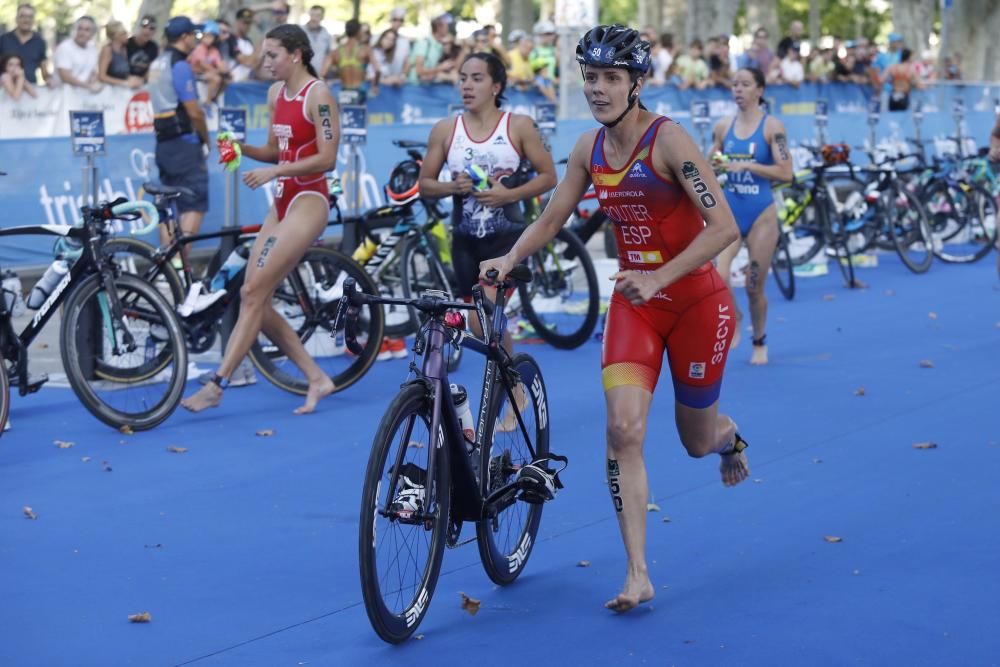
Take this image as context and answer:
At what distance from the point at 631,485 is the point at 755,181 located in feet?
19.6

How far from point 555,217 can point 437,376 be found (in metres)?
0.96

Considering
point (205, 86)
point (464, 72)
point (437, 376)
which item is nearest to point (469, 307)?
point (437, 376)

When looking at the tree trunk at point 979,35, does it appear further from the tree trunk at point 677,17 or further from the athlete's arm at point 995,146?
the athlete's arm at point 995,146

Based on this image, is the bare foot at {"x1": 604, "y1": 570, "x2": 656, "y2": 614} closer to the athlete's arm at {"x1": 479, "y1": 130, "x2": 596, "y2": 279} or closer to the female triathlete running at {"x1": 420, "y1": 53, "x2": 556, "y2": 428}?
the athlete's arm at {"x1": 479, "y1": 130, "x2": 596, "y2": 279}

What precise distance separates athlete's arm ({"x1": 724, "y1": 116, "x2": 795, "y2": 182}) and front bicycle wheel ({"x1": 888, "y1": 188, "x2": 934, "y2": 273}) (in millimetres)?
6058

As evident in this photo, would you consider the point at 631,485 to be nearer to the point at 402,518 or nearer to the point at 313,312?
the point at 402,518

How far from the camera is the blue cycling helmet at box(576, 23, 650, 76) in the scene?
5.35 meters

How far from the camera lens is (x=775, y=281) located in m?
16.0

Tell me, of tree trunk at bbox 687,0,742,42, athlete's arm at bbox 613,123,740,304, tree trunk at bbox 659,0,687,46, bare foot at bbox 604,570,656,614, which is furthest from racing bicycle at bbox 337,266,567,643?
tree trunk at bbox 659,0,687,46

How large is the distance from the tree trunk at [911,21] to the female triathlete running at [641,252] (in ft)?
129

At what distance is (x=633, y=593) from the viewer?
5414 millimetres

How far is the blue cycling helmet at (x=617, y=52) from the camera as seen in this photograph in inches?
211

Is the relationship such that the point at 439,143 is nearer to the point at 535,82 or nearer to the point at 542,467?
the point at 542,467

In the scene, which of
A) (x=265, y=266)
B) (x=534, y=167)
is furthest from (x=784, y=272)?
(x=265, y=266)
